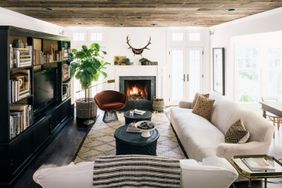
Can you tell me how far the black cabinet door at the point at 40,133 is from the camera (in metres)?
4.36

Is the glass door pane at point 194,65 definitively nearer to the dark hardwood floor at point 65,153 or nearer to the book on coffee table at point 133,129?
the dark hardwood floor at point 65,153

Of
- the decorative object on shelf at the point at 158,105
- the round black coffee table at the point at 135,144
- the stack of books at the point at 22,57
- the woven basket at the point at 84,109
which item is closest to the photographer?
the stack of books at the point at 22,57

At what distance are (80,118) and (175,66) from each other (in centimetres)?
341

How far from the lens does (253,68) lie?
688 centimetres

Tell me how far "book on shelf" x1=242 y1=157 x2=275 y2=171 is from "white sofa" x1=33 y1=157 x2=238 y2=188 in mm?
675

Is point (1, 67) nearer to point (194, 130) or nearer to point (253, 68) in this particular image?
point (194, 130)

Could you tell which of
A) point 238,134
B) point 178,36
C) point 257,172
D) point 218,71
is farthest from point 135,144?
point 178,36

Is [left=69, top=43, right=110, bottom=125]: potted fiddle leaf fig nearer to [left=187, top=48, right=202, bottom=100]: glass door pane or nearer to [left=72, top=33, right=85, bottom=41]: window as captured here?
[left=72, top=33, right=85, bottom=41]: window

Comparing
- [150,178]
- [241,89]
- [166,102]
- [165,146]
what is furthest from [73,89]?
[150,178]

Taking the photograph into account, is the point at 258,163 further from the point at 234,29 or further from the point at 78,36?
the point at 78,36

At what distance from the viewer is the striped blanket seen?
1.87 m

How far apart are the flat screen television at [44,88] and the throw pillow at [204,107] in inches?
116

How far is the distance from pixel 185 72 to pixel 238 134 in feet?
16.5

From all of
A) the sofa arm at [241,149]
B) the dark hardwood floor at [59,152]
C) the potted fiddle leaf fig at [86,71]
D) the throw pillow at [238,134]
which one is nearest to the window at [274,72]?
the throw pillow at [238,134]
